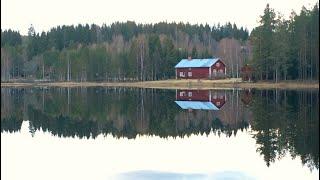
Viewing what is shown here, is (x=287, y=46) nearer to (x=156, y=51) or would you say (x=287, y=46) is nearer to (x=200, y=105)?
(x=200, y=105)

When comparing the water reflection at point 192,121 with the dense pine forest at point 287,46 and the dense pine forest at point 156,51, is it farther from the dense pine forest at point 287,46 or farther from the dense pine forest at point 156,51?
the dense pine forest at point 156,51

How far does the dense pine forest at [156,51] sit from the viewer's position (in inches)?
3223

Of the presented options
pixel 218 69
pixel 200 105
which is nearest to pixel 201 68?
pixel 218 69

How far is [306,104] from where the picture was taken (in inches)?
1837

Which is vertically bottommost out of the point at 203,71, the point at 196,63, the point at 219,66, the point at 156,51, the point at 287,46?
the point at 203,71

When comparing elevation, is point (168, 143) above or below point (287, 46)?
below

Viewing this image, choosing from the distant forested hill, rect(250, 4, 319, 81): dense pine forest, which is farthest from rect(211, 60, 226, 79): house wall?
rect(250, 4, 319, 81): dense pine forest

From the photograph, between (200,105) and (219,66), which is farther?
(219,66)

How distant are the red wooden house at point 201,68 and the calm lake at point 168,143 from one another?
64.7 metres

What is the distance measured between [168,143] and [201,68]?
86.3 m

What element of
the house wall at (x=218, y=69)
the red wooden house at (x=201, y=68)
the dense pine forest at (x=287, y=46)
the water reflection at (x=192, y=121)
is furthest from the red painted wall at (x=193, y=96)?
the house wall at (x=218, y=69)

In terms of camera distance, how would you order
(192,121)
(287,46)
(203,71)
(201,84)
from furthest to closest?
1. (203,71)
2. (201,84)
3. (287,46)
4. (192,121)

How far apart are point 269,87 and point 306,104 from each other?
32.8m

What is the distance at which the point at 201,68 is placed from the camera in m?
114
